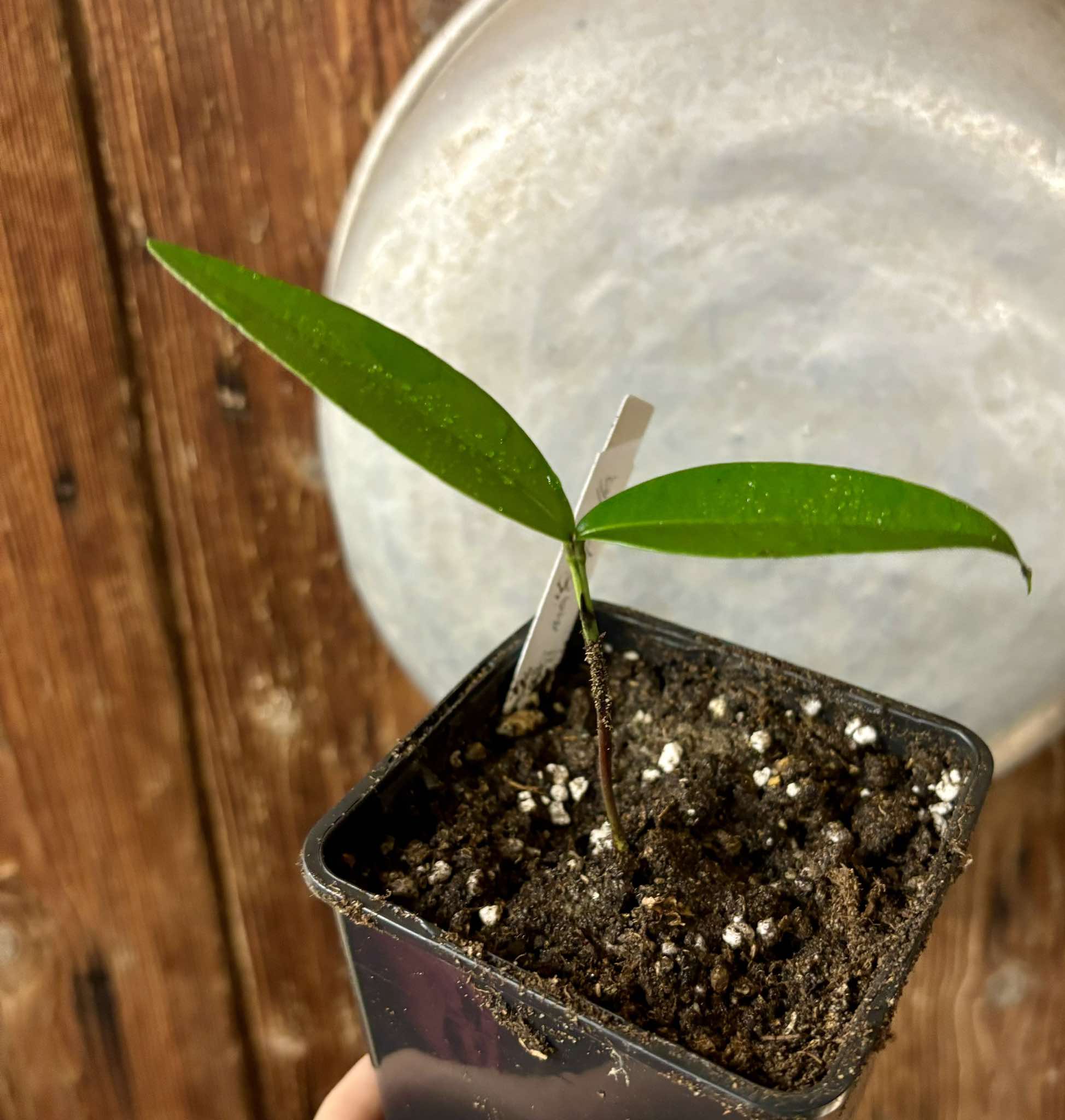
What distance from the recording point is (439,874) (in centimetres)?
41

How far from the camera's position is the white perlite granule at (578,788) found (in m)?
0.46

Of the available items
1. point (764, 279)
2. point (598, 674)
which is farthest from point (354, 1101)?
point (764, 279)

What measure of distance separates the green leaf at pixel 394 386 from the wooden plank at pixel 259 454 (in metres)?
0.34

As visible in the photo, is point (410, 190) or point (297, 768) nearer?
point (410, 190)

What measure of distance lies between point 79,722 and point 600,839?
20.9 inches

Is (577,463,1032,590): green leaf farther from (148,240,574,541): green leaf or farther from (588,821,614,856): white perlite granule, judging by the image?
(588,821,614,856): white perlite granule

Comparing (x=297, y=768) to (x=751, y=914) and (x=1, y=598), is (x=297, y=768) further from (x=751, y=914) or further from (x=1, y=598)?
(x=751, y=914)

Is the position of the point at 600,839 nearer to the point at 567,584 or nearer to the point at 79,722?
the point at 567,584

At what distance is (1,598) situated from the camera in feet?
2.47

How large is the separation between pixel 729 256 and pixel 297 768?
1.73 feet

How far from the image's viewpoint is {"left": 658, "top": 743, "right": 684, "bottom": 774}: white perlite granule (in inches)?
18.0

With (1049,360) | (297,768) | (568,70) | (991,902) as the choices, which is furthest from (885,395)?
(297,768)

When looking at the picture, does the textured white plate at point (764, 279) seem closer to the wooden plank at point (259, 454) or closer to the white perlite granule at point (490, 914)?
the wooden plank at point (259, 454)

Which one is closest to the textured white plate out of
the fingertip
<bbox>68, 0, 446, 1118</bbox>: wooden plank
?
<bbox>68, 0, 446, 1118</bbox>: wooden plank
